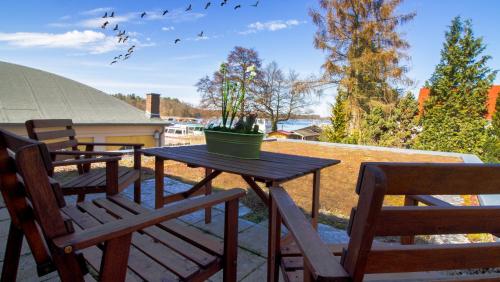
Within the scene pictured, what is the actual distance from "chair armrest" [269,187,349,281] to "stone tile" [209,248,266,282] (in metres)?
0.89

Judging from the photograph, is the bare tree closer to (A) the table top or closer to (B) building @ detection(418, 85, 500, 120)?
(B) building @ detection(418, 85, 500, 120)

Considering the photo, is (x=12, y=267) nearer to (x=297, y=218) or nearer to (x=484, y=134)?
(x=297, y=218)

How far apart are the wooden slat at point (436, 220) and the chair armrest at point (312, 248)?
0.45 feet

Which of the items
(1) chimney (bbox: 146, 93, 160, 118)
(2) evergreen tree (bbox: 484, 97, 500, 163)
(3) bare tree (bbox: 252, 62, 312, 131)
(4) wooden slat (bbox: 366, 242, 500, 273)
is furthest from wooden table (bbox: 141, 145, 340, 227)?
(3) bare tree (bbox: 252, 62, 312, 131)

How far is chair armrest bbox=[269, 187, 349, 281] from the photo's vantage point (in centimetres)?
66

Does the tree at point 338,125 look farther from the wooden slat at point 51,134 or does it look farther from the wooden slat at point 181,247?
the wooden slat at point 181,247

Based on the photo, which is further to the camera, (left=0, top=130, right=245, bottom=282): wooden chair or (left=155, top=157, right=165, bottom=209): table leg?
(left=155, top=157, right=165, bottom=209): table leg

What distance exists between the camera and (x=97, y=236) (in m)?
0.81

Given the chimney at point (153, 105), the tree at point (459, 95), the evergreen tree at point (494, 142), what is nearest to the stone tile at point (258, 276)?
the evergreen tree at point (494, 142)

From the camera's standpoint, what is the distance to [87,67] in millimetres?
15859

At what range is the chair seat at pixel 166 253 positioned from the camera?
41.3 inches

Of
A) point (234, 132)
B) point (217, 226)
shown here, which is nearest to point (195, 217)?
point (217, 226)

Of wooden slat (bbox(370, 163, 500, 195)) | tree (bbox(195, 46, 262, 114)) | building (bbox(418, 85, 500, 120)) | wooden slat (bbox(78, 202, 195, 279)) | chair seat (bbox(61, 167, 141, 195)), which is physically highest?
tree (bbox(195, 46, 262, 114))

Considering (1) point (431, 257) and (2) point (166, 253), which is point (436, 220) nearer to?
(1) point (431, 257)
